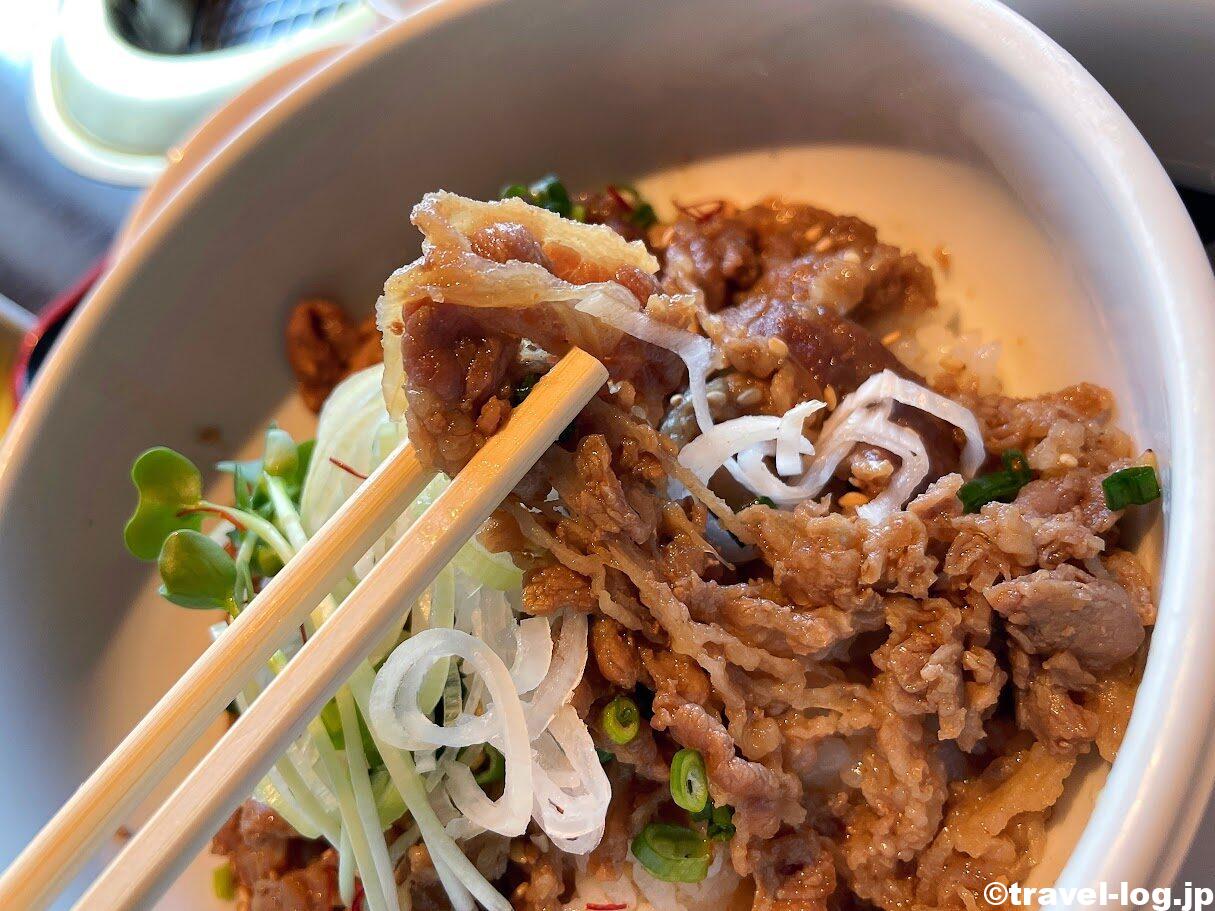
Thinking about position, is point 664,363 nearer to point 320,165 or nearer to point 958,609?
point 958,609

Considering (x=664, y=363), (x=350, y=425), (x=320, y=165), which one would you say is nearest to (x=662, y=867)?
(x=664, y=363)

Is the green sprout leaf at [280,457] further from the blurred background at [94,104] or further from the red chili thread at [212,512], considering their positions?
the blurred background at [94,104]

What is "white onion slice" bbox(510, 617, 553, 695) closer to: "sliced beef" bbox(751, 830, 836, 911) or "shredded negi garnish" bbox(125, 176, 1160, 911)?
"shredded negi garnish" bbox(125, 176, 1160, 911)

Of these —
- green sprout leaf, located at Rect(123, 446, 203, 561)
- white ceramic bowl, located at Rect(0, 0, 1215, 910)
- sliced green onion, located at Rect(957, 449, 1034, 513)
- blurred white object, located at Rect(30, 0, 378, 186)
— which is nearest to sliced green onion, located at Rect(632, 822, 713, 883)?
sliced green onion, located at Rect(957, 449, 1034, 513)

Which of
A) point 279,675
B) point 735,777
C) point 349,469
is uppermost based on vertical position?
point 735,777

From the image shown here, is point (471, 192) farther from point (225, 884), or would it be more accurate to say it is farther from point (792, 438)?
point (225, 884)

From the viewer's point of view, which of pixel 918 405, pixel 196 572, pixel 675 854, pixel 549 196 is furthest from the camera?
pixel 549 196

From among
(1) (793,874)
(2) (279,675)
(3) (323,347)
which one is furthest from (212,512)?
(1) (793,874)
